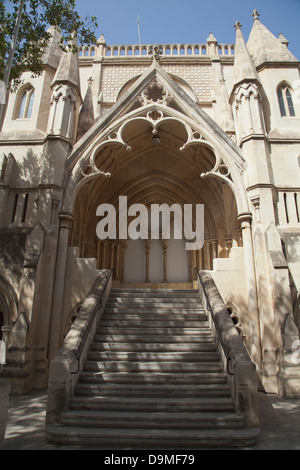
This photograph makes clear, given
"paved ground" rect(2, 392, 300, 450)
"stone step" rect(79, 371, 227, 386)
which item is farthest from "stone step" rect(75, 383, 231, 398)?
"paved ground" rect(2, 392, 300, 450)

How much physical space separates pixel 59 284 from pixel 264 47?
42.3 feet

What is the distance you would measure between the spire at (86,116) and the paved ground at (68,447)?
1181cm

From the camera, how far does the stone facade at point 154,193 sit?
9.05 meters

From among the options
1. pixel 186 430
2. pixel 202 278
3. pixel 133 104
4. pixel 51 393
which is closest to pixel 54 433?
pixel 51 393

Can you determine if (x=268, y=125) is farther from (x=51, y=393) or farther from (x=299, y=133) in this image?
(x=51, y=393)

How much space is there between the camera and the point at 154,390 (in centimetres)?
607

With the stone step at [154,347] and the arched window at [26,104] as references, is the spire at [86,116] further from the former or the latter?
the stone step at [154,347]

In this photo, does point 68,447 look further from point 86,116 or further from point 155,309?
point 86,116

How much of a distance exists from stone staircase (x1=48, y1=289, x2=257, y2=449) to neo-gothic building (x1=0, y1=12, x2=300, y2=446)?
1994 millimetres

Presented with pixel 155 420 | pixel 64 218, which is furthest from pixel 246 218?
pixel 155 420

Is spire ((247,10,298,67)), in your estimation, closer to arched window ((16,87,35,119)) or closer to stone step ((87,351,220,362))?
arched window ((16,87,35,119))

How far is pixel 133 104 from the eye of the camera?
1205cm

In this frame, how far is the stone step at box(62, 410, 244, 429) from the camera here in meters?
5.06
